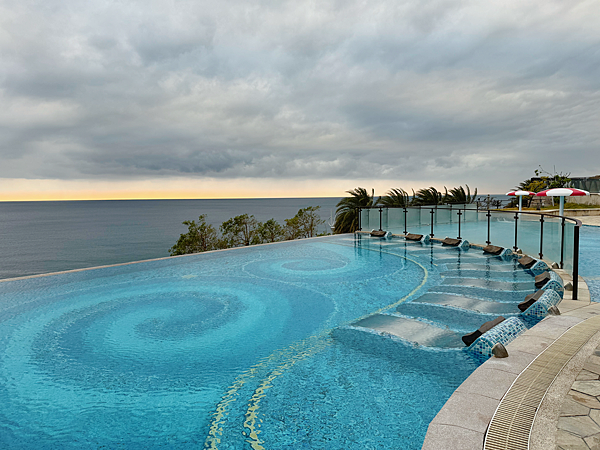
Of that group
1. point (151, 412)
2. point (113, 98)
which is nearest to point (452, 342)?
Answer: point (151, 412)

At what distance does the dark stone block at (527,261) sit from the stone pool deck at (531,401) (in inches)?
213

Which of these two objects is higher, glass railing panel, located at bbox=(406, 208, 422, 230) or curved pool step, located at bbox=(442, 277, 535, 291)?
glass railing panel, located at bbox=(406, 208, 422, 230)

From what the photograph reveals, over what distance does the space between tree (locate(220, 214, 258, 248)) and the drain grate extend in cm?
2080

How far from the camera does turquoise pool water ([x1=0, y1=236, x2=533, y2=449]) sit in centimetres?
295

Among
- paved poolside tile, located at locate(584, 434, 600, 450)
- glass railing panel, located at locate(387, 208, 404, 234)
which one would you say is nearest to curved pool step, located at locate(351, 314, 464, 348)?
paved poolside tile, located at locate(584, 434, 600, 450)

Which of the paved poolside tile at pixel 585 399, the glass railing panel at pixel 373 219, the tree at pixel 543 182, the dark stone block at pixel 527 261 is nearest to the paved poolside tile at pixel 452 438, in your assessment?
the paved poolside tile at pixel 585 399

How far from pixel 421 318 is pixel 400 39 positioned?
1159 cm

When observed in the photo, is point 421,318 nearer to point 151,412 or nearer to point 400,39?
point 151,412

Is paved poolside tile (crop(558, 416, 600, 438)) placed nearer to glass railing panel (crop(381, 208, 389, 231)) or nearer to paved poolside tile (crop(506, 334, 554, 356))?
paved poolside tile (crop(506, 334, 554, 356))

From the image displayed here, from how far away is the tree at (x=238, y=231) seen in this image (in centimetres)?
2348

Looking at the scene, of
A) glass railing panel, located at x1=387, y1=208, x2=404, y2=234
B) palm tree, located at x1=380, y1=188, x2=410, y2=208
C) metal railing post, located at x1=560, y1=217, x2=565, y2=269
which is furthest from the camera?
palm tree, located at x1=380, y1=188, x2=410, y2=208

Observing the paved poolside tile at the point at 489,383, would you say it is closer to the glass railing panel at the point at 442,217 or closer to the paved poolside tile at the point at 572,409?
the paved poolside tile at the point at 572,409

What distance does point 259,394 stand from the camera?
11.4 ft

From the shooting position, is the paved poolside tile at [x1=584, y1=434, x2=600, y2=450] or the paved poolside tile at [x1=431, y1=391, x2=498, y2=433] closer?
the paved poolside tile at [x1=584, y1=434, x2=600, y2=450]
